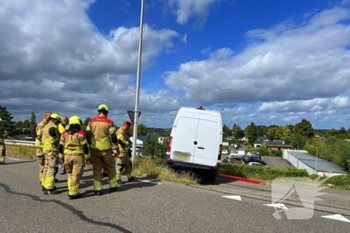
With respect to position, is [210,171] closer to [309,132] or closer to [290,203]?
[290,203]

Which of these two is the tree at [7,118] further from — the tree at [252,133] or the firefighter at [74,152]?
the tree at [252,133]

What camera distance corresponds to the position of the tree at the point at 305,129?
420ft

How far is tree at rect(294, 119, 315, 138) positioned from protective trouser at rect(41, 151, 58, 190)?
5186 inches

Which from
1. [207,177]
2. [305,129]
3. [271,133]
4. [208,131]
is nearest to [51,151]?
[208,131]

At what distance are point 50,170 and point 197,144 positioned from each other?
463 cm

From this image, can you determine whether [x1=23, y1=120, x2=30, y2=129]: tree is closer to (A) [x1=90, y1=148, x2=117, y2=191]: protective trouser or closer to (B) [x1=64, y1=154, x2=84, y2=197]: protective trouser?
(A) [x1=90, y1=148, x2=117, y2=191]: protective trouser

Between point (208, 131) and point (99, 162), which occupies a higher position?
point (208, 131)

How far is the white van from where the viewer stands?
10.3m

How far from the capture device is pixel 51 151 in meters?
8.21

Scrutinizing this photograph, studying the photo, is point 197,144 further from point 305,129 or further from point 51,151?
point 305,129

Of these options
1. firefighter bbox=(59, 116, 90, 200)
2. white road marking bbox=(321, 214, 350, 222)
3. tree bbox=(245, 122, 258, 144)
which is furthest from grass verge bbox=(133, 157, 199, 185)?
tree bbox=(245, 122, 258, 144)

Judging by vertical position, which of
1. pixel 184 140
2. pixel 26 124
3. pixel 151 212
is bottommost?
pixel 151 212

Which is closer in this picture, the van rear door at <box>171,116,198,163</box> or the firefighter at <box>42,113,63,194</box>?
the firefighter at <box>42,113,63,194</box>

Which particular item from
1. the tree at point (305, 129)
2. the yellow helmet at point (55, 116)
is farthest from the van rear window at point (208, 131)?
the tree at point (305, 129)
